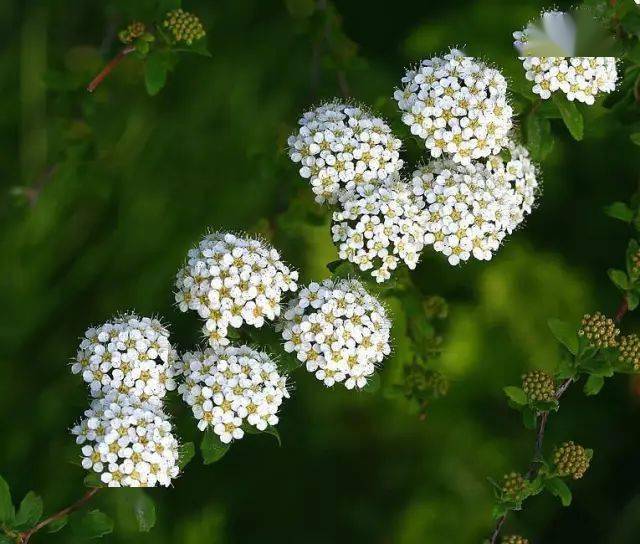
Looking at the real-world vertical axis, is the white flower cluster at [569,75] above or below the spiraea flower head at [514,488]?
above

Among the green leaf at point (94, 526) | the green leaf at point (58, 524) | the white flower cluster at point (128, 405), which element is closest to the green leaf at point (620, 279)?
the white flower cluster at point (128, 405)

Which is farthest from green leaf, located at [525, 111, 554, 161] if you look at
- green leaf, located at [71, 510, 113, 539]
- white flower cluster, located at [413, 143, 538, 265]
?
green leaf, located at [71, 510, 113, 539]

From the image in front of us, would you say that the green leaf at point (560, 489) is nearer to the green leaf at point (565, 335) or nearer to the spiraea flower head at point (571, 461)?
the spiraea flower head at point (571, 461)

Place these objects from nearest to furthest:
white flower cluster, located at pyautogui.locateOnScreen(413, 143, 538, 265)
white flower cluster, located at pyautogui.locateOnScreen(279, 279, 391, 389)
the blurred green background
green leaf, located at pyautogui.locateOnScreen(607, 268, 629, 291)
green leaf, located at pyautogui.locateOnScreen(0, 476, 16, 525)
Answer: green leaf, located at pyautogui.locateOnScreen(0, 476, 16, 525), white flower cluster, located at pyautogui.locateOnScreen(279, 279, 391, 389), white flower cluster, located at pyautogui.locateOnScreen(413, 143, 538, 265), green leaf, located at pyautogui.locateOnScreen(607, 268, 629, 291), the blurred green background

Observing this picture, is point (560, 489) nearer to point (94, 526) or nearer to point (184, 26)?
point (94, 526)

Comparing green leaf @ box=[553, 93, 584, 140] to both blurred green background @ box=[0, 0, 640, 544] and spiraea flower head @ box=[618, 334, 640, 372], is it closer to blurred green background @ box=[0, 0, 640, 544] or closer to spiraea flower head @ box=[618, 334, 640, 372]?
spiraea flower head @ box=[618, 334, 640, 372]

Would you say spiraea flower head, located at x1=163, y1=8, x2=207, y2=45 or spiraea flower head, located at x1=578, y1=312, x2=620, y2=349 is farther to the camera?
spiraea flower head, located at x1=163, y1=8, x2=207, y2=45
